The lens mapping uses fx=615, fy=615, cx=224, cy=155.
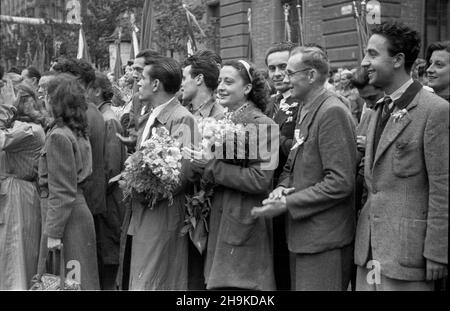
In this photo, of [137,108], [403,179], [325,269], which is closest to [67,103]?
[137,108]

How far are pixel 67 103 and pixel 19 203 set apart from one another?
4.11 ft

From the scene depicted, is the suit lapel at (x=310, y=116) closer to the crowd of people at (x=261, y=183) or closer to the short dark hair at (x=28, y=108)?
the crowd of people at (x=261, y=183)

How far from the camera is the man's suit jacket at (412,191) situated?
3494 mm

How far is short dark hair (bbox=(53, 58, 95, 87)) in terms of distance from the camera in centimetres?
603

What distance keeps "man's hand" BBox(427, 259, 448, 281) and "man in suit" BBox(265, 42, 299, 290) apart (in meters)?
1.37

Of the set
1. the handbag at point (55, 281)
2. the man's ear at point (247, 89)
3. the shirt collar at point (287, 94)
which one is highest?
the man's ear at point (247, 89)

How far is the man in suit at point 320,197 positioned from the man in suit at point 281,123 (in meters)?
0.48

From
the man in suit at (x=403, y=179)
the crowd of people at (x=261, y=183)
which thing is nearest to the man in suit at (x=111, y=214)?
the crowd of people at (x=261, y=183)

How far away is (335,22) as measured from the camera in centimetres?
1567

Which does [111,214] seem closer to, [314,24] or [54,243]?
[54,243]

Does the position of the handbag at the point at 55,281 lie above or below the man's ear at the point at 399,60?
below

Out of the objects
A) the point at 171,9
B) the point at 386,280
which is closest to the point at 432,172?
the point at 386,280

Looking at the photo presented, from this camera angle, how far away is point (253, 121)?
4465 millimetres

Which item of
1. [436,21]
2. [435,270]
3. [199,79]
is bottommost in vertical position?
[435,270]
